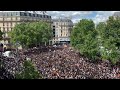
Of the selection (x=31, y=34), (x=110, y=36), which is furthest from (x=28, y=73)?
(x=31, y=34)

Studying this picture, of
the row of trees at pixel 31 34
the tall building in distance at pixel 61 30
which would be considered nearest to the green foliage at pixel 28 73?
the row of trees at pixel 31 34

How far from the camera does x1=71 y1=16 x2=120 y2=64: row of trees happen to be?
2728 cm

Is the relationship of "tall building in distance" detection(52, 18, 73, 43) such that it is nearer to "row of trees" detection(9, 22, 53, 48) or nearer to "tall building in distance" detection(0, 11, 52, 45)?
"row of trees" detection(9, 22, 53, 48)

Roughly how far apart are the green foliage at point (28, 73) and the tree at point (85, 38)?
10347mm

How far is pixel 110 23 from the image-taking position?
93.9 ft

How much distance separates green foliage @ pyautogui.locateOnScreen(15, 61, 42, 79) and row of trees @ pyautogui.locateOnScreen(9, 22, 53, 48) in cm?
1283

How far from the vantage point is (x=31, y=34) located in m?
38.2

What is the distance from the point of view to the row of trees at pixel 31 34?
105ft

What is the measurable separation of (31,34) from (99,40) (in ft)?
33.1

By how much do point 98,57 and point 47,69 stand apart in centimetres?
919

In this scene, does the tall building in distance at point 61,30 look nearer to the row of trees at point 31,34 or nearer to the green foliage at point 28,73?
the row of trees at point 31,34

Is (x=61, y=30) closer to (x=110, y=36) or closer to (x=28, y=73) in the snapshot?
(x=110, y=36)
